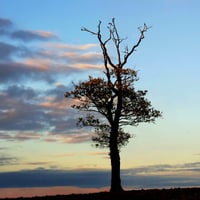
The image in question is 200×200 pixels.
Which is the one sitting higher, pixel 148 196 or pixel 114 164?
pixel 114 164

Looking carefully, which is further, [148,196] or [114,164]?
[114,164]

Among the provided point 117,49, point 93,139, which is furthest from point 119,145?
point 117,49

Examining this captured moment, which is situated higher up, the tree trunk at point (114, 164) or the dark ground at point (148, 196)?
the tree trunk at point (114, 164)

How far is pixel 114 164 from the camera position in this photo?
138 ft

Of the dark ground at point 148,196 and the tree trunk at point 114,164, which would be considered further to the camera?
the tree trunk at point 114,164

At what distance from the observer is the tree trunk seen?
41.7 metres

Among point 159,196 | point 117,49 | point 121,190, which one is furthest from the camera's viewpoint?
point 117,49

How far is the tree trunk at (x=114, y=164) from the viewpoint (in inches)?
1642

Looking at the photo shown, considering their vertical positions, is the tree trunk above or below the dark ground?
above

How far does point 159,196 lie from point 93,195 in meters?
6.24

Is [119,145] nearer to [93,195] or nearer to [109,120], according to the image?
[109,120]

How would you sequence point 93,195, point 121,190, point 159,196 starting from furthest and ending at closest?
point 121,190 → point 93,195 → point 159,196

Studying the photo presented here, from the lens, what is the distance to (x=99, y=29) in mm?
45562

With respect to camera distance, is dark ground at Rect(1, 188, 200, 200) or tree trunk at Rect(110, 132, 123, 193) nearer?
dark ground at Rect(1, 188, 200, 200)
